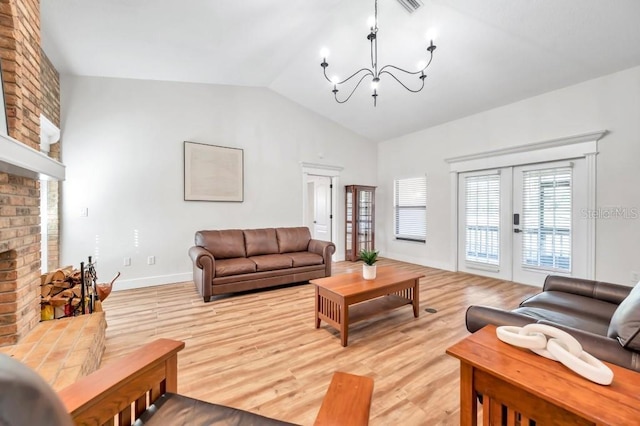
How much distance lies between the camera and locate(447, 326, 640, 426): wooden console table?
2.49ft

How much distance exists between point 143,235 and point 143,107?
1877 millimetres

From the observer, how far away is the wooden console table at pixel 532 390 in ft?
2.49

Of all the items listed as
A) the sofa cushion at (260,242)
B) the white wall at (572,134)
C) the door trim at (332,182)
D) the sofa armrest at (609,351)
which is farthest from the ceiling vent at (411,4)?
the sofa cushion at (260,242)

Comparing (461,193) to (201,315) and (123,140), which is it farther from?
(123,140)

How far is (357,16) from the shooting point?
3174 millimetres

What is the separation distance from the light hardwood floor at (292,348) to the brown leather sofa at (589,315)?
2.06ft

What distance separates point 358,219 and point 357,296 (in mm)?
3649

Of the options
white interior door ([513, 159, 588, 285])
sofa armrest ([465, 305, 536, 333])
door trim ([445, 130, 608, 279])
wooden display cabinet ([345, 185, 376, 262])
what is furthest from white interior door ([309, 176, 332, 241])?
sofa armrest ([465, 305, 536, 333])

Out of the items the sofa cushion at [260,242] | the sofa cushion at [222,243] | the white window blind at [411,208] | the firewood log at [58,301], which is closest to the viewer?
the firewood log at [58,301]

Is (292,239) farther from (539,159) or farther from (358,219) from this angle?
(539,159)

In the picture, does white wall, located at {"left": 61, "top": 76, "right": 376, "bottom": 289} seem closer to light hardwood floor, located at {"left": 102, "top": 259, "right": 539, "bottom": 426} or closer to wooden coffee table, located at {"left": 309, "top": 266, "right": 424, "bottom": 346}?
light hardwood floor, located at {"left": 102, "top": 259, "right": 539, "bottom": 426}

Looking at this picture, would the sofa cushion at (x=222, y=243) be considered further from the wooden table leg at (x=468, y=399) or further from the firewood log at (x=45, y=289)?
the wooden table leg at (x=468, y=399)

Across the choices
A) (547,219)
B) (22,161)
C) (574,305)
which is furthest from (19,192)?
(547,219)

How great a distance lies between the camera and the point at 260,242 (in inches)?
166
